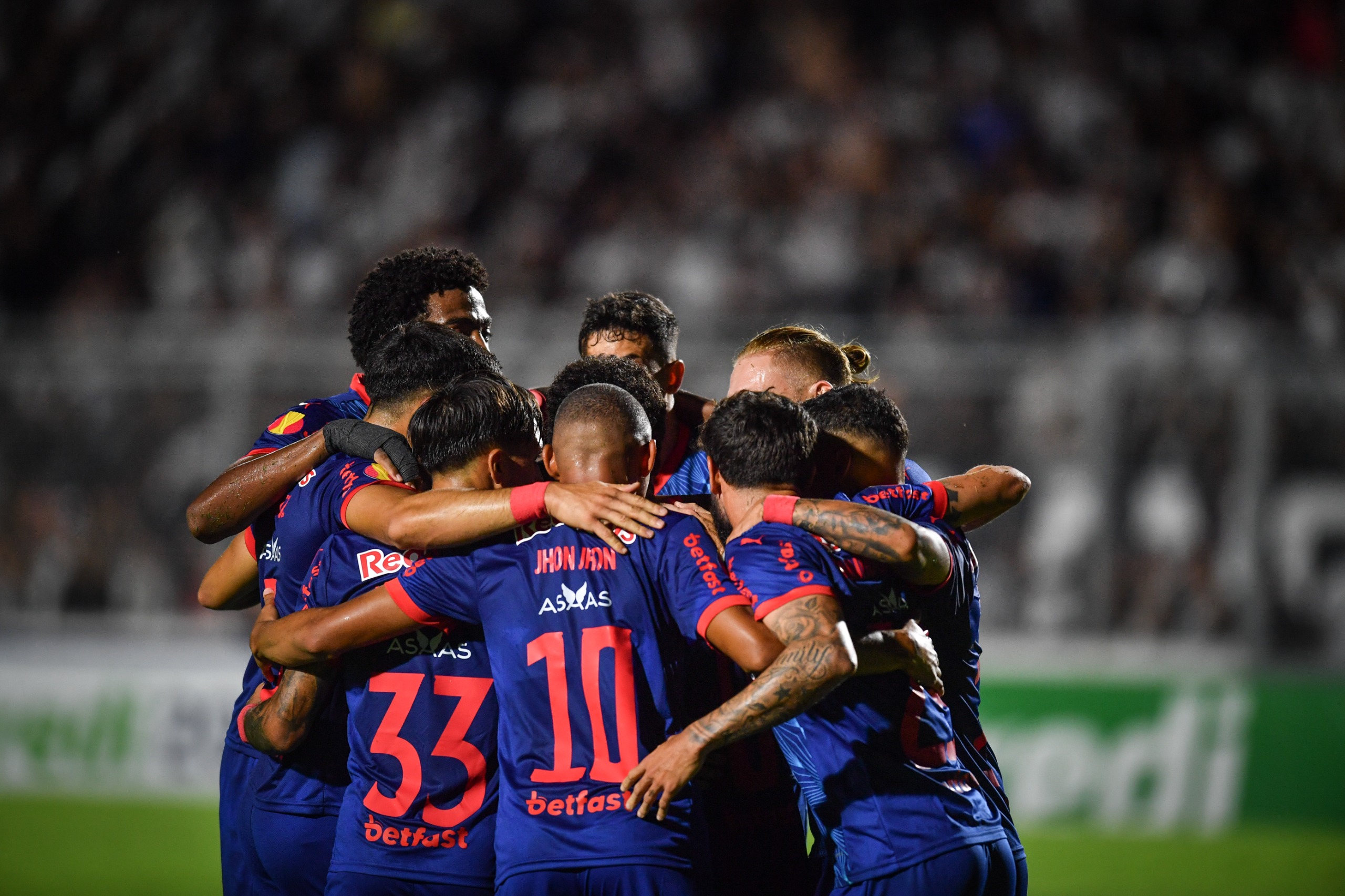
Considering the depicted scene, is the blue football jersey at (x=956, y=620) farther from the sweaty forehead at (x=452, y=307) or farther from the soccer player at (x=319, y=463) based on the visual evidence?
the sweaty forehead at (x=452, y=307)

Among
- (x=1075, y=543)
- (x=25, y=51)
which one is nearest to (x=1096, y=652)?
(x=1075, y=543)

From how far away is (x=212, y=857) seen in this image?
804cm

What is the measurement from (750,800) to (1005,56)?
40.5 feet

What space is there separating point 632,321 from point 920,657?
6.31ft

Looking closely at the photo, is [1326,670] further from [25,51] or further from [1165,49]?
[25,51]

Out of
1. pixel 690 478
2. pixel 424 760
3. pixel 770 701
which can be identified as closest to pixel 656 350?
pixel 690 478

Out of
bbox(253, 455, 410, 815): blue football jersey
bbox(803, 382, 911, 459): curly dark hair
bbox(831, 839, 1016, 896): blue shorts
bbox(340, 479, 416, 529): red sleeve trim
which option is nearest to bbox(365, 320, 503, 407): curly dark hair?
bbox(253, 455, 410, 815): blue football jersey

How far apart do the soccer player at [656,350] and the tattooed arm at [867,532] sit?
1.32m

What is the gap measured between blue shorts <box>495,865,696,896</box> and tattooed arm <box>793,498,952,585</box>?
92 cm

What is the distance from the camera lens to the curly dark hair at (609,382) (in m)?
4.13

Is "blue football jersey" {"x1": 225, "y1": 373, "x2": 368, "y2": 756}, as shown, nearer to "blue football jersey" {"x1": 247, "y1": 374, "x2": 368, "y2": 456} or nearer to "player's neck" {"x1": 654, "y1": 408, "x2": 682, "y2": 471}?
Answer: "blue football jersey" {"x1": 247, "y1": 374, "x2": 368, "y2": 456}

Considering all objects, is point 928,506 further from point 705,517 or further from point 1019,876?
point 1019,876

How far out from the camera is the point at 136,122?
14562mm

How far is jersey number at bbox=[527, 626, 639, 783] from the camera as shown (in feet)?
10.3
